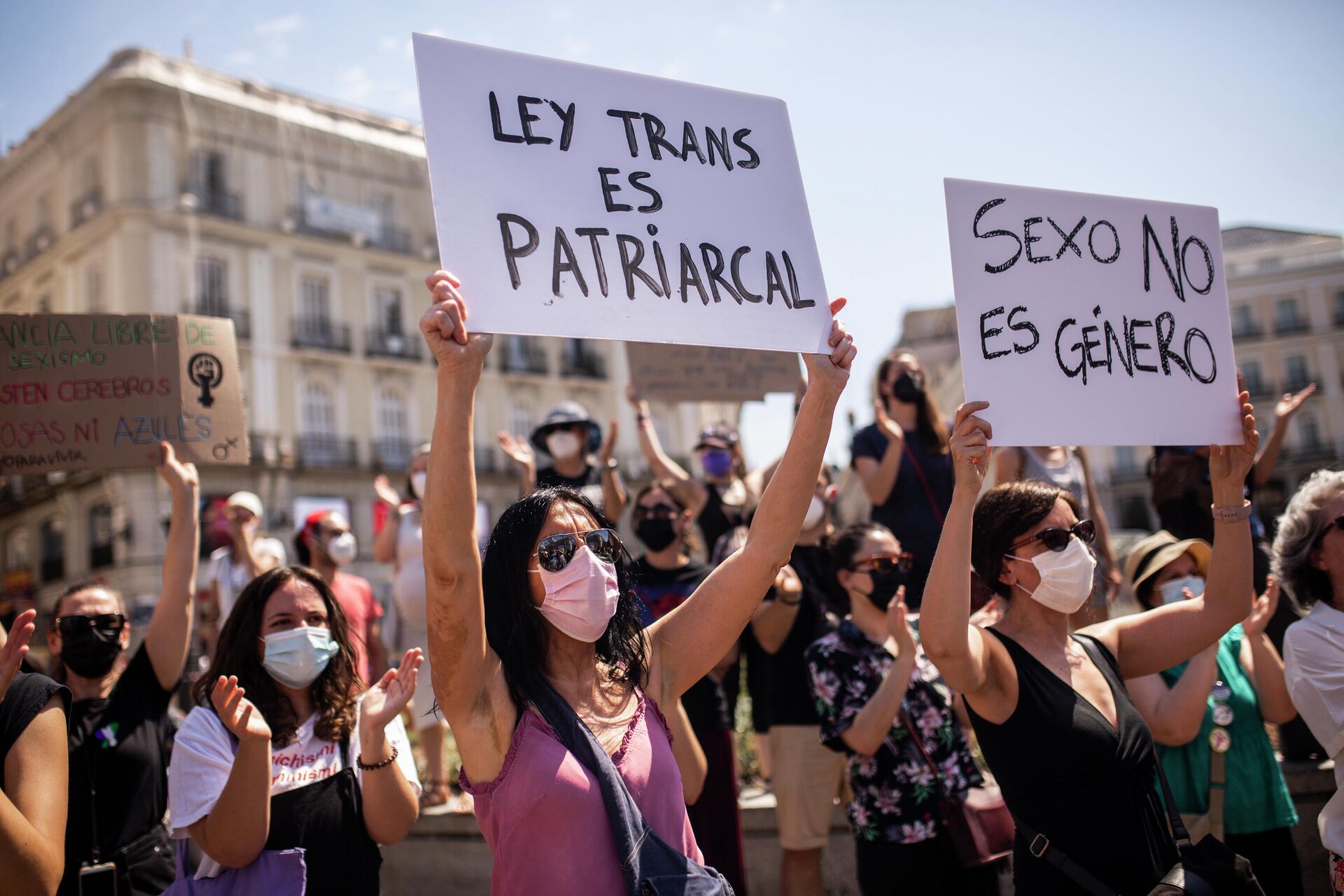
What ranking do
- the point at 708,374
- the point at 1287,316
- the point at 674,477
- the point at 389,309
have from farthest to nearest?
the point at 1287,316, the point at 389,309, the point at 708,374, the point at 674,477

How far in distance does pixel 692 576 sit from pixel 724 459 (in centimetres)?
114

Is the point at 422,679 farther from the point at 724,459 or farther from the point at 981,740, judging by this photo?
the point at 724,459

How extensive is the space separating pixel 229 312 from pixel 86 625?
3266 cm

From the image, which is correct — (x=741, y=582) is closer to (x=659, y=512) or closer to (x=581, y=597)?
(x=581, y=597)

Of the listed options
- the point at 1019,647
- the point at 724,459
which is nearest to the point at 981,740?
the point at 1019,647

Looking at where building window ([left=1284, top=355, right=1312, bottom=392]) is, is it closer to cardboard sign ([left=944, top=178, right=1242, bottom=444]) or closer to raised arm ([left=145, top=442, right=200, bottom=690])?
cardboard sign ([left=944, top=178, right=1242, bottom=444])

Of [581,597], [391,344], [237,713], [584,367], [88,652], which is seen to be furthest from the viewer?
[584,367]

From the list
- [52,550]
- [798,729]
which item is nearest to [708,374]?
[798,729]

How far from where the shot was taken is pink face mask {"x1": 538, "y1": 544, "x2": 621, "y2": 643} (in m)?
2.53

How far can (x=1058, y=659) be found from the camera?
10.2 ft

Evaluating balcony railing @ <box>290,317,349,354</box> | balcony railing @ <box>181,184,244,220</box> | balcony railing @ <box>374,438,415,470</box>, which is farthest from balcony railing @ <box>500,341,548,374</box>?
balcony railing @ <box>181,184,244,220</box>

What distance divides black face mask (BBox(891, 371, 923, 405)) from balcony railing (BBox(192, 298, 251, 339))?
31292mm

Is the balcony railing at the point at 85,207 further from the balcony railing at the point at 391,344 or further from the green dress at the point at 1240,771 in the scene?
the green dress at the point at 1240,771

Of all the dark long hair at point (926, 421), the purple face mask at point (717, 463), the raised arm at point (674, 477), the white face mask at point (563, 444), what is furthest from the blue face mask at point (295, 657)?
the dark long hair at point (926, 421)
